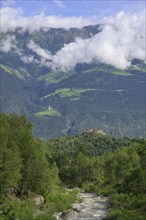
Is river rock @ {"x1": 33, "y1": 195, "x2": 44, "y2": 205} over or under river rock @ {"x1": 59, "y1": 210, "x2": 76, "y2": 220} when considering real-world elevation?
under

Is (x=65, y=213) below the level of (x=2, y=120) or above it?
below

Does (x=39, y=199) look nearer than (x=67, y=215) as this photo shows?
No

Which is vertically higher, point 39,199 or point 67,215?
point 67,215

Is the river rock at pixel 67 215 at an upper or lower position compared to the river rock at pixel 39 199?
upper

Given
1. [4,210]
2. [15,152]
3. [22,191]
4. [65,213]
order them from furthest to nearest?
[22,191], [15,152], [65,213], [4,210]

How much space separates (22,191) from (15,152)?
13.1 metres

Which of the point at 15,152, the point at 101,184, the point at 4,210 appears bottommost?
the point at 101,184

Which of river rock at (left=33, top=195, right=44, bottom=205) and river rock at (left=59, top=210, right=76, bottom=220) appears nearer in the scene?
river rock at (left=59, top=210, right=76, bottom=220)

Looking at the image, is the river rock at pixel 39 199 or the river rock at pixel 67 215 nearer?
the river rock at pixel 67 215

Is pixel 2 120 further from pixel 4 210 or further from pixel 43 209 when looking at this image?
pixel 4 210

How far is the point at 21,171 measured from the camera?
330 ft

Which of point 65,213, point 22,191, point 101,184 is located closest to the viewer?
point 65,213

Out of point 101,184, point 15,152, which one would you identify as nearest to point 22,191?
point 15,152

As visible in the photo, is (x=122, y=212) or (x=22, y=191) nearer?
(x=122, y=212)
